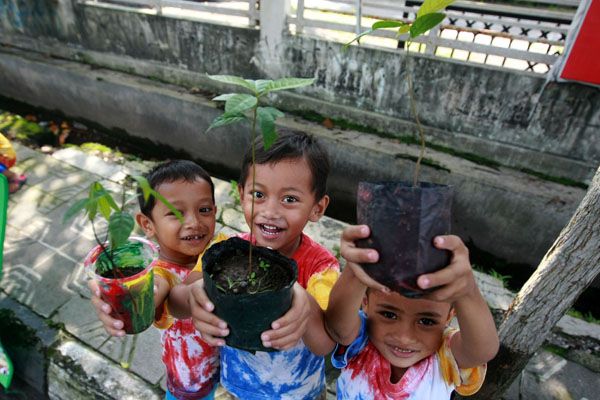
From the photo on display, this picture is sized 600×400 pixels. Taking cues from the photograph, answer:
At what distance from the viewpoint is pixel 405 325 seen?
133 cm

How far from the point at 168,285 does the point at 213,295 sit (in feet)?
1.70

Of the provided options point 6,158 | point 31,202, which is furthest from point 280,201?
point 31,202

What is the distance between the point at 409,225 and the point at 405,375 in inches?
30.0

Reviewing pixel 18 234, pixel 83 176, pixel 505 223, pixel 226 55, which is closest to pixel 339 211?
pixel 505 223

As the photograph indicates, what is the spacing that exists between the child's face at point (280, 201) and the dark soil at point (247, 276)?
235 millimetres

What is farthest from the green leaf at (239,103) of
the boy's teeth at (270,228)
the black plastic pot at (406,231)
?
the boy's teeth at (270,228)

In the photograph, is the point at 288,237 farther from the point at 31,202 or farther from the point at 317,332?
the point at 31,202

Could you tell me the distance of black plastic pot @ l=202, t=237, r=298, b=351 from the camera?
3.48ft

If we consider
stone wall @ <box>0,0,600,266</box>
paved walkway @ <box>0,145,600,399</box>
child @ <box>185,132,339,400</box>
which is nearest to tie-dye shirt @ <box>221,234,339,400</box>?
child @ <box>185,132,339,400</box>

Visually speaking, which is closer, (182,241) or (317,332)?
(317,332)

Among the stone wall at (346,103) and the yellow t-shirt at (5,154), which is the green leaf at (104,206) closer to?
the yellow t-shirt at (5,154)

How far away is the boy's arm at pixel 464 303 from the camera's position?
895mm

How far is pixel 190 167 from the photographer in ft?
5.73

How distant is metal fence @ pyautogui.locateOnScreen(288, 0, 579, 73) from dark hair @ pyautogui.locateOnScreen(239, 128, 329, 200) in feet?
9.59
